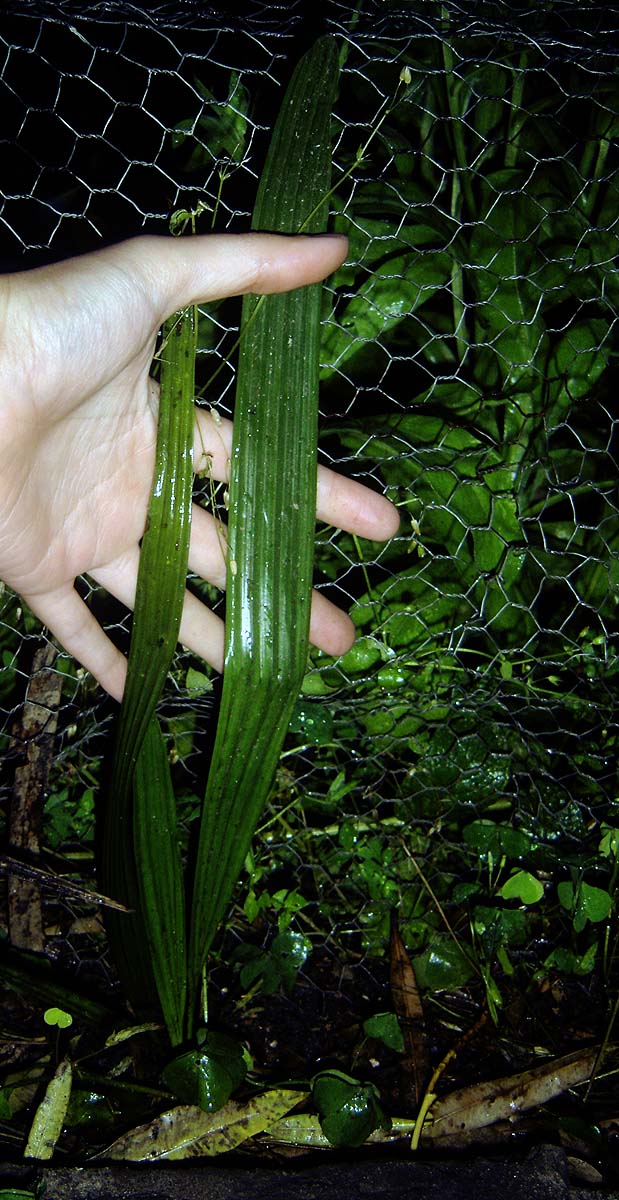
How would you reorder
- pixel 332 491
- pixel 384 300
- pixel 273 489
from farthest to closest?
1. pixel 384 300
2. pixel 332 491
3. pixel 273 489

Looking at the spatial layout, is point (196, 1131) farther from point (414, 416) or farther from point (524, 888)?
point (414, 416)

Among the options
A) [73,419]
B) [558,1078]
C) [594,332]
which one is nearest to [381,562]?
[594,332]

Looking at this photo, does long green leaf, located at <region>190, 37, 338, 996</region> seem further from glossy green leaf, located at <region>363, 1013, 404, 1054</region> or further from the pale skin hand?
glossy green leaf, located at <region>363, 1013, 404, 1054</region>

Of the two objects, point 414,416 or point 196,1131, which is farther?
point 414,416

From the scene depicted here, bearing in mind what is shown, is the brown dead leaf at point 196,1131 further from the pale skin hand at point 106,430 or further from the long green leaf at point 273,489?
the pale skin hand at point 106,430

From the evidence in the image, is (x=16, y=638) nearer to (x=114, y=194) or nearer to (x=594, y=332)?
(x=114, y=194)

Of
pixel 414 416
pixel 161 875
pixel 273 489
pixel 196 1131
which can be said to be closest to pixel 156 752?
pixel 161 875
